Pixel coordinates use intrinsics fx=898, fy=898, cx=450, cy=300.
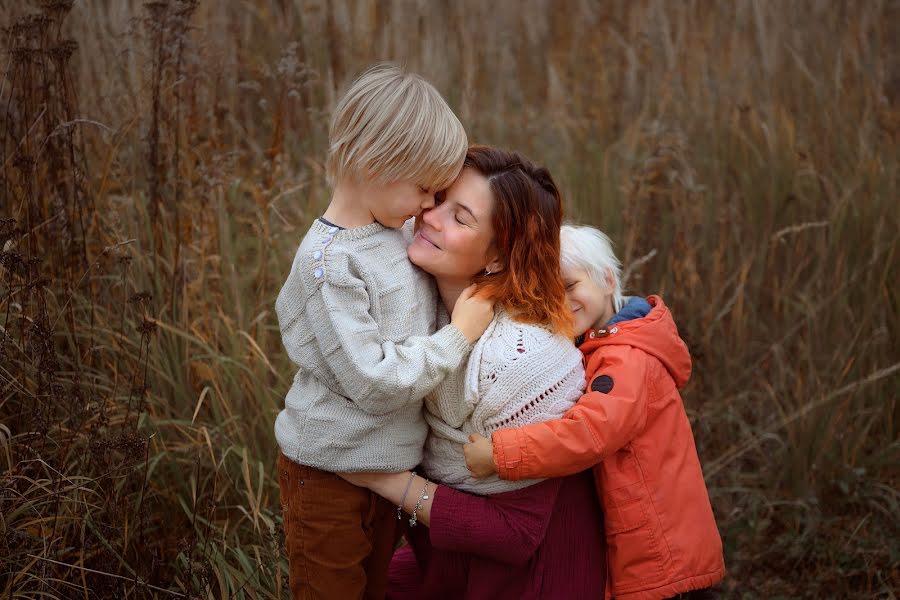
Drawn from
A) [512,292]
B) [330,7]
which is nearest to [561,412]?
[512,292]

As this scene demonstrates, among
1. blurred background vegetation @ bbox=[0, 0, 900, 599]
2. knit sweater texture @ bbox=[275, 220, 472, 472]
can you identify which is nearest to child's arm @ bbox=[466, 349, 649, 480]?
knit sweater texture @ bbox=[275, 220, 472, 472]

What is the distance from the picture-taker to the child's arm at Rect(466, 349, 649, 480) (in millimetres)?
2145

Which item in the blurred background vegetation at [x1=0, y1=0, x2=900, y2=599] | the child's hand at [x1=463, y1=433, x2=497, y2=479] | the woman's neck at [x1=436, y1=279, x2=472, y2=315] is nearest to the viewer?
the child's hand at [x1=463, y1=433, x2=497, y2=479]

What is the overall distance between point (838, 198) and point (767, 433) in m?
1.23

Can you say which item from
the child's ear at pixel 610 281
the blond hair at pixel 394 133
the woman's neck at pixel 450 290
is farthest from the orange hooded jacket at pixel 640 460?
the blond hair at pixel 394 133

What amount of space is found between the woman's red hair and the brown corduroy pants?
2.07ft

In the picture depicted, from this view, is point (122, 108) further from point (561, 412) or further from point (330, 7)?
point (561, 412)

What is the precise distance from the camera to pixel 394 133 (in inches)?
84.8

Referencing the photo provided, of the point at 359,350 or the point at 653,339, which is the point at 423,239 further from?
the point at 653,339

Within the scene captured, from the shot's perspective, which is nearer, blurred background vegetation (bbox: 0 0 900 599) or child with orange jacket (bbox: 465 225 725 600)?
child with orange jacket (bbox: 465 225 725 600)

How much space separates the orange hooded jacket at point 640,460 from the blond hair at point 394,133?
657 millimetres

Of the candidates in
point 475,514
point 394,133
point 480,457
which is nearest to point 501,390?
point 480,457

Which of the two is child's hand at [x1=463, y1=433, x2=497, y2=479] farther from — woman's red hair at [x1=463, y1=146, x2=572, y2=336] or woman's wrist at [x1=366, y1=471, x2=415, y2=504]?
woman's red hair at [x1=463, y1=146, x2=572, y2=336]

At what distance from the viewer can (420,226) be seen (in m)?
2.34
